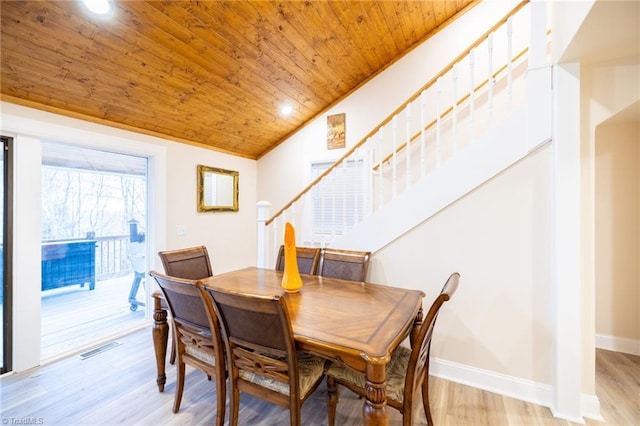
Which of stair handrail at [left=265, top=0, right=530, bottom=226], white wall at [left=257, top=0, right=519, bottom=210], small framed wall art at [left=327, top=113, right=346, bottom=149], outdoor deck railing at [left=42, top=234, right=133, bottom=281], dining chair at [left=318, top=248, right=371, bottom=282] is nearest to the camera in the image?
stair handrail at [left=265, top=0, right=530, bottom=226]

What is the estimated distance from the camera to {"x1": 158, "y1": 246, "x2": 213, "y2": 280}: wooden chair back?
2.37 metres

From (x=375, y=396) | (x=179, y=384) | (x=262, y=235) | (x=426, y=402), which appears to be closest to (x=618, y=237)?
(x=426, y=402)

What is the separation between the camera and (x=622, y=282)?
102 inches

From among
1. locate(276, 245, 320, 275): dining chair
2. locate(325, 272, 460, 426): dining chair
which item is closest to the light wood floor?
locate(325, 272, 460, 426): dining chair

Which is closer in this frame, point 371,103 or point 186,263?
point 186,263

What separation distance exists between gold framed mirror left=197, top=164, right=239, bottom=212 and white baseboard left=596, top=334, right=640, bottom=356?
14.7ft

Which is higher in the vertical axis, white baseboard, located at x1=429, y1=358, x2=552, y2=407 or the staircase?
the staircase

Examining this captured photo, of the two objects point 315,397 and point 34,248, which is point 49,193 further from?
point 315,397

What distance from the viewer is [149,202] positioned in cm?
332

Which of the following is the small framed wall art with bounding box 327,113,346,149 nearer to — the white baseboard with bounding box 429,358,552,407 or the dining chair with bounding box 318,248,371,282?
the dining chair with bounding box 318,248,371,282

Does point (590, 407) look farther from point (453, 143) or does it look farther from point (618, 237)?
point (453, 143)

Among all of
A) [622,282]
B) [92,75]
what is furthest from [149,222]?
[622,282]

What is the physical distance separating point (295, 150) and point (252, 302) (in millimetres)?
3532

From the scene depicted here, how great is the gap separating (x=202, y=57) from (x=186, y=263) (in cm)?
186
